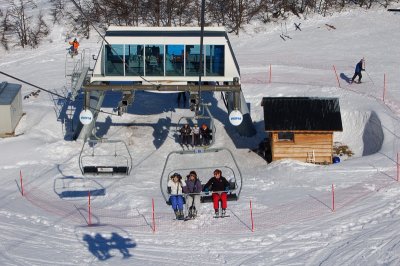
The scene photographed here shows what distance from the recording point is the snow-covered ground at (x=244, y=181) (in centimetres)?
2297

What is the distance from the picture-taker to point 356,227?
79.4 feet

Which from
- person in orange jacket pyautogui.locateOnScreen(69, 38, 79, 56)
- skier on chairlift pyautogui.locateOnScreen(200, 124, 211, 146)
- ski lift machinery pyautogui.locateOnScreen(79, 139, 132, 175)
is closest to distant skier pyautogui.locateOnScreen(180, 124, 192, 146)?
skier on chairlift pyautogui.locateOnScreen(200, 124, 211, 146)

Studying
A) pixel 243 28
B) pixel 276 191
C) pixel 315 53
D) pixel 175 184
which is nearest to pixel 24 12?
pixel 243 28

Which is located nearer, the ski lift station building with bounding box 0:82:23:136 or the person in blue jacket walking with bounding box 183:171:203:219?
the person in blue jacket walking with bounding box 183:171:203:219

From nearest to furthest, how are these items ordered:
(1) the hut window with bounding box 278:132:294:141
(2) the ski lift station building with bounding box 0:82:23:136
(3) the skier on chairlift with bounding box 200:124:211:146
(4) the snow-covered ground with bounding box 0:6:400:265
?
(4) the snow-covered ground with bounding box 0:6:400:265
(1) the hut window with bounding box 278:132:294:141
(3) the skier on chairlift with bounding box 200:124:211:146
(2) the ski lift station building with bounding box 0:82:23:136

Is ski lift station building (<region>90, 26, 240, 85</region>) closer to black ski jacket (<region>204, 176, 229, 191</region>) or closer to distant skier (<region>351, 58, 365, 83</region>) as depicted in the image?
distant skier (<region>351, 58, 365, 83</region>)

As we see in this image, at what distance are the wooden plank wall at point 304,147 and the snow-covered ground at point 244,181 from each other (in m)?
0.89

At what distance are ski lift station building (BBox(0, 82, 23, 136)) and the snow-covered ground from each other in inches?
→ 19.5

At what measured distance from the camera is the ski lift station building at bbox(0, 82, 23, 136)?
35.2 metres

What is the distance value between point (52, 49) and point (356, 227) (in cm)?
2741

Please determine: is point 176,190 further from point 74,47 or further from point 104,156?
point 74,47

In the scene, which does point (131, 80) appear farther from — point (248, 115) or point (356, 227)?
point (356, 227)

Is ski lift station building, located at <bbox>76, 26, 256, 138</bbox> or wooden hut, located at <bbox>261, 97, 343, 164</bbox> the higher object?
ski lift station building, located at <bbox>76, 26, 256, 138</bbox>

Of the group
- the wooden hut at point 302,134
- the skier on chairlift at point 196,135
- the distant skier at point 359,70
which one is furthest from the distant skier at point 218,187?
the distant skier at point 359,70
